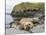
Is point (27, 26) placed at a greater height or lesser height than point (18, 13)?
lesser

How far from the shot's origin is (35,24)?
3.42 ft

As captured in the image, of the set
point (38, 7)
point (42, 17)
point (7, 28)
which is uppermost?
point (38, 7)

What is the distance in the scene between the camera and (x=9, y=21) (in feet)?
3.37

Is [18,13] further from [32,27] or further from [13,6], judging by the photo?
[32,27]

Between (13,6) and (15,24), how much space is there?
8.8 inches

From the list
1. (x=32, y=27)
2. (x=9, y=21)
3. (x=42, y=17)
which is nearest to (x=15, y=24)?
(x=9, y=21)

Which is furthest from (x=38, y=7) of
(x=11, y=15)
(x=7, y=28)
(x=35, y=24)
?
(x=7, y=28)

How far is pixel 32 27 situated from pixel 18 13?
246 mm
